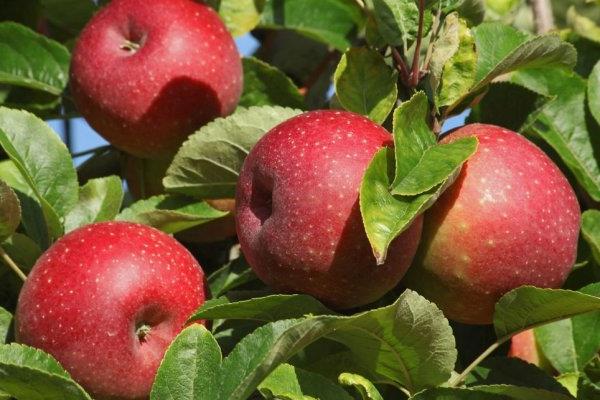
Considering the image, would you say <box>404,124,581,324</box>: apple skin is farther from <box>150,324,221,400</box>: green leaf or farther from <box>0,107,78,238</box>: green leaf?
<box>0,107,78,238</box>: green leaf

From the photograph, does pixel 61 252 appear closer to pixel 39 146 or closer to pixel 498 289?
pixel 39 146

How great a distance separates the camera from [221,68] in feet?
6.09

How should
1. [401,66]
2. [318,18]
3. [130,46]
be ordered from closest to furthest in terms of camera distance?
[401,66], [130,46], [318,18]

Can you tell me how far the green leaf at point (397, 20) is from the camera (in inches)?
60.9

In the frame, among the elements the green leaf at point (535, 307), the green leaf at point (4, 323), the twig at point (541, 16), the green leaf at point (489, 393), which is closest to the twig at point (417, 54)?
the green leaf at point (535, 307)

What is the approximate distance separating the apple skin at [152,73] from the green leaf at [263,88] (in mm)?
126

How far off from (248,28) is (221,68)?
0.24 meters

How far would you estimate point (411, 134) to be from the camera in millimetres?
1391

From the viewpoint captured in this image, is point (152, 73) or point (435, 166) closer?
point (435, 166)

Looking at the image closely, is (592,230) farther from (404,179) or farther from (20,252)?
(20,252)

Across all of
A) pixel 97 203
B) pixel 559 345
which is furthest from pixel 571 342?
pixel 97 203

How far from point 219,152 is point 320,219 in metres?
0.36

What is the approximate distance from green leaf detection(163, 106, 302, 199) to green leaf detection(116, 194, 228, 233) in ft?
0.09

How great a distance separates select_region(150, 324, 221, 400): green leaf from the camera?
1.28 m
